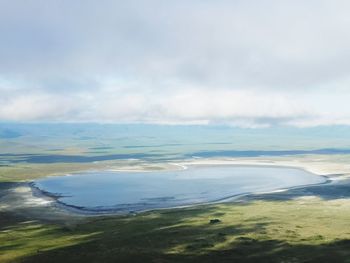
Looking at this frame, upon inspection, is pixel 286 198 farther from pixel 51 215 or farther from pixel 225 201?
pixel 51 215

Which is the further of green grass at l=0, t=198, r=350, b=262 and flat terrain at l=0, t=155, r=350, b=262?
flat terrain at l=0, t=155, r=350, b=262

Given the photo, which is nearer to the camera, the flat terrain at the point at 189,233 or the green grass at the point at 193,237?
the green grass at the point at 193,237

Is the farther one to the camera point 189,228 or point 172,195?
point 172,195

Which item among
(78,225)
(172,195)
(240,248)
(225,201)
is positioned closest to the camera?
(240,248)

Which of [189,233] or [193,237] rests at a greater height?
[189,233]

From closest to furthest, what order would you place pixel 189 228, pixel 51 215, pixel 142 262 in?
pixel 142 262
pixel 189 228
pixel 51 215

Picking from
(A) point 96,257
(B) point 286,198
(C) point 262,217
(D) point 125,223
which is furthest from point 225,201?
Answer: (A) point 96,257

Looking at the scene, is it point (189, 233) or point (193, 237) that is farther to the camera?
point (189, 233)
